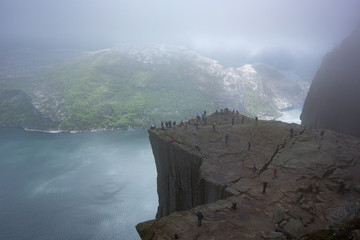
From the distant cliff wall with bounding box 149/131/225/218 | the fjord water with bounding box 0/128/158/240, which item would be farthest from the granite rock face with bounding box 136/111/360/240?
the fjord water with bounding box 0/128/158/240

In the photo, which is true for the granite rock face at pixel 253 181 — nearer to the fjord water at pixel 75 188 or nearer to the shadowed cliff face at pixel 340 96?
the shadowed cliff face at pixel 340 96

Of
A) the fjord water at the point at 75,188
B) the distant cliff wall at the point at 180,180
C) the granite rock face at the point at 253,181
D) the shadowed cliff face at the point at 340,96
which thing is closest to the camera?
the granite rock face at the point at 253,181

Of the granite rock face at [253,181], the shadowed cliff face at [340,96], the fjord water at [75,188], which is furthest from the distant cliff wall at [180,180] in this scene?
the shadowed cliff face at [340,96]

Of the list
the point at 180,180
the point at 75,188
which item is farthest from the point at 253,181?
the point at 75,188

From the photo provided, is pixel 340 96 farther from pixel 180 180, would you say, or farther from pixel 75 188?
pixel 75 188

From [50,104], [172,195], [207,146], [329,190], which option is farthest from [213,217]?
[50,104]

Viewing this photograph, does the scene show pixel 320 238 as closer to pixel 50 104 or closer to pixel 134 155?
pixel 134 155
